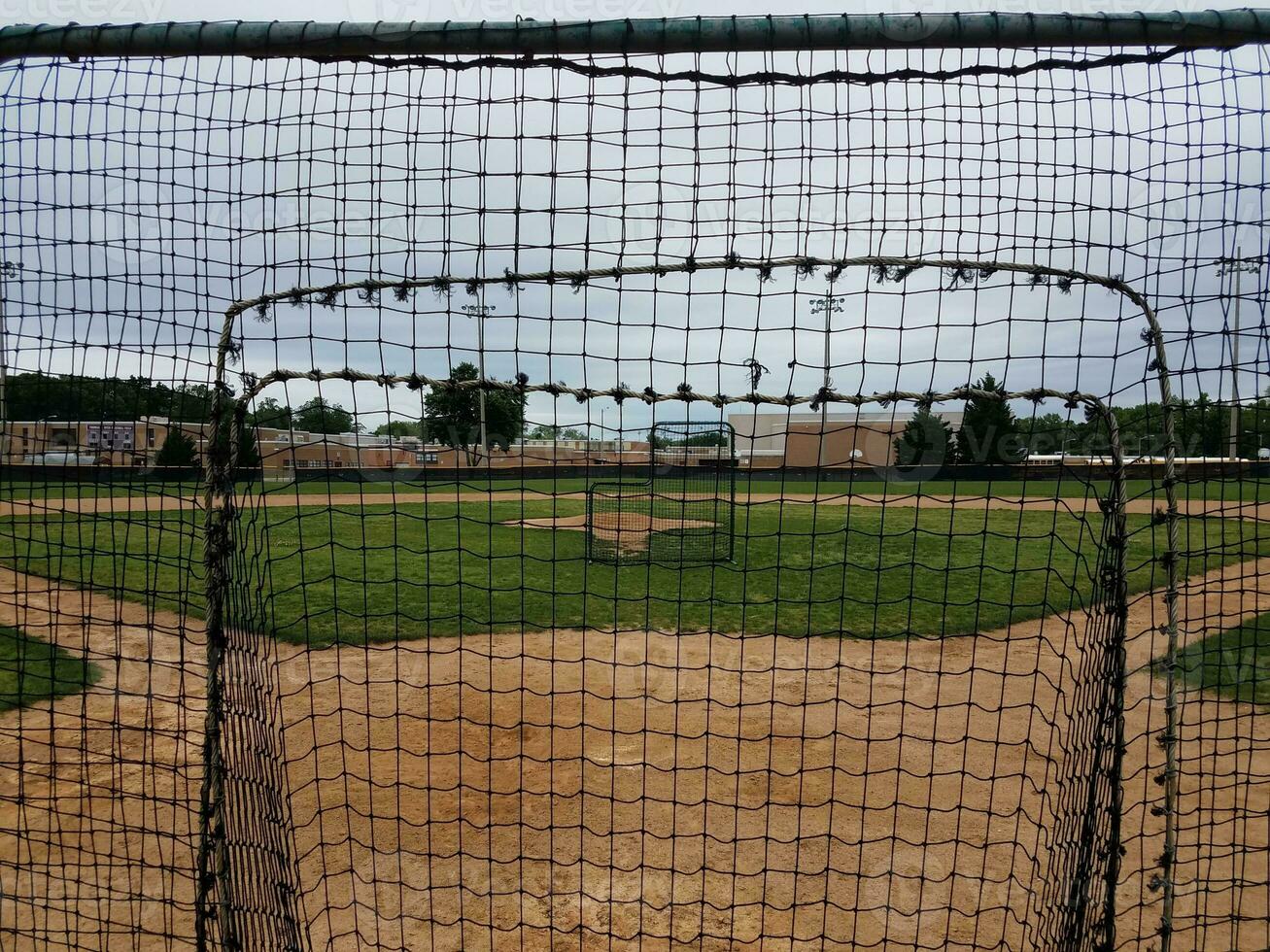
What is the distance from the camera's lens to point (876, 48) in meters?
2.45

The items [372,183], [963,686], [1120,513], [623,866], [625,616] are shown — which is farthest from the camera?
[625,616]

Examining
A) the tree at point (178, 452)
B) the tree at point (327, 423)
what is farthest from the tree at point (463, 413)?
the tree at point (178, 452)

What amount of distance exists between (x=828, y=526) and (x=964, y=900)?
13.5 metres

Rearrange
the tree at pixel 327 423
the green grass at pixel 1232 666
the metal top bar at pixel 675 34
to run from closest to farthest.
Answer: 1. the metal top bar at pixel 675 34
2. the tree at pixel 327 423
3. the green grass at pixel 1232 666

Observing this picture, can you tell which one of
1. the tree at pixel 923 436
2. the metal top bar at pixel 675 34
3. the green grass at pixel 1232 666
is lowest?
the green grass at pixel 1232 666

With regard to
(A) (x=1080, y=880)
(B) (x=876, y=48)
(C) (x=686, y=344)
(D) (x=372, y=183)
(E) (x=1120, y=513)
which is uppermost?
(B) (x=876, y=48)

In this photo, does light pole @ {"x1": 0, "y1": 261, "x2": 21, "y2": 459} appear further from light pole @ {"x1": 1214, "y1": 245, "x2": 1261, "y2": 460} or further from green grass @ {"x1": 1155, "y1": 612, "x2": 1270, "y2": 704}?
green grass @ {"x1": 1155, "y1": 612, "x2": 1270, "y2": 704}

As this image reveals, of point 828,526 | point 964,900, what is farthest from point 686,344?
point 828,526

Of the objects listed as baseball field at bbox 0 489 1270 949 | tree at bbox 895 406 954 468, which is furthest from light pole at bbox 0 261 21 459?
tree at bbox 895 406 954 468

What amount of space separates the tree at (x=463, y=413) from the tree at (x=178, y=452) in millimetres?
840

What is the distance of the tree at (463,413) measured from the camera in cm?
290

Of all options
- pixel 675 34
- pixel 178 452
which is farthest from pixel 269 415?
pixel 675 34

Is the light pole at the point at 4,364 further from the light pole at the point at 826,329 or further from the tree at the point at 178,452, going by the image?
the light pole at the point at 826,329

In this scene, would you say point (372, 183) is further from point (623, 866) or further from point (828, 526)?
point (828, 526)
